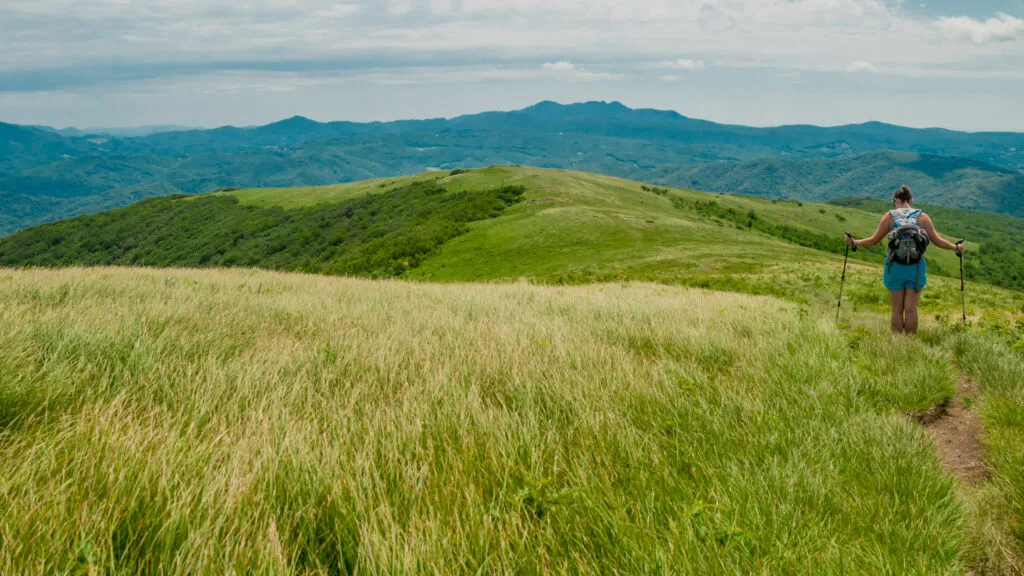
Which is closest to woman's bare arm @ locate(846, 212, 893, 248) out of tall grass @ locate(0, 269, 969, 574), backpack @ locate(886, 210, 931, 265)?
backpack @ locate(886, 210, 931, 265)


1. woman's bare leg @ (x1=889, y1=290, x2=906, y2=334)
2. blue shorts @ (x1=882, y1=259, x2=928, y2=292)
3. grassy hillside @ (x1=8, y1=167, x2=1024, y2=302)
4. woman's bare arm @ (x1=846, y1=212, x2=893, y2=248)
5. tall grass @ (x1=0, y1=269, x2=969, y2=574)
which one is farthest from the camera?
grassy hillside @ (x1=8, y1=167, x2=1024, y2=302)

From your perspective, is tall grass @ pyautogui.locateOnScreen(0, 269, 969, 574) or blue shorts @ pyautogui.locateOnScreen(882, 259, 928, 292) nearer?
tall grass @ pyautogui.locateOnScreen(0, 269, 969, 574)

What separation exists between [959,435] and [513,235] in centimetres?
6173

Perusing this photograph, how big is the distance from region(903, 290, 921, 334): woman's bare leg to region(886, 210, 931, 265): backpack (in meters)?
0.58

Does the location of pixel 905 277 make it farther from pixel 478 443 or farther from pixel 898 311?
pixel 478 443

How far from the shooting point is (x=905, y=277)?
8977 mm

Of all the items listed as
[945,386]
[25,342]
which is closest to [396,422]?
[25,342]

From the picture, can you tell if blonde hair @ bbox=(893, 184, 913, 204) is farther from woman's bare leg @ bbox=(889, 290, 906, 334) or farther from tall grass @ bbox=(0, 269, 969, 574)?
tall grass @ bbox=(0, 269, 969, 574)

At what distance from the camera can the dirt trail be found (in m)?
3.90

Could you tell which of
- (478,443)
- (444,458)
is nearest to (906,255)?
(478,443)

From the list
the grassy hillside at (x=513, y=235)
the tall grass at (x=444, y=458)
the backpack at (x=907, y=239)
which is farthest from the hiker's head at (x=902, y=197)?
the grassy hillside at (x=513, y=235)

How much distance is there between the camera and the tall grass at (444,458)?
2053 millimetres

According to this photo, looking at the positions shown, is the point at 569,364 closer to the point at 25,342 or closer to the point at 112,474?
the point at 112,474

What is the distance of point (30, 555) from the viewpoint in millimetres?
1755
